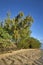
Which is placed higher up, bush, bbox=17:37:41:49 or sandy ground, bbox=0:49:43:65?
bush, bbox=17:37:41:49

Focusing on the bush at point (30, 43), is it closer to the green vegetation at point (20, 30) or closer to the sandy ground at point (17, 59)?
the green vegetation at point (20, 30)

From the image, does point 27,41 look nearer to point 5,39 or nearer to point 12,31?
point 12,31

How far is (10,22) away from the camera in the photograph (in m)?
42.2

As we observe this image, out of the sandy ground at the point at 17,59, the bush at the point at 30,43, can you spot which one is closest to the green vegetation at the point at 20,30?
the bush at the point at 30,43

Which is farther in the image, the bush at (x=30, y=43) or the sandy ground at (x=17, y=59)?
the bush at (x=30, y=43)

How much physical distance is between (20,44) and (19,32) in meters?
3.00

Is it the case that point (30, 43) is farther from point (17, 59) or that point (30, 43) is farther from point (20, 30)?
point (17, 59)

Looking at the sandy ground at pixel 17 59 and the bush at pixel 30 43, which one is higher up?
the bush at pixel 30 43

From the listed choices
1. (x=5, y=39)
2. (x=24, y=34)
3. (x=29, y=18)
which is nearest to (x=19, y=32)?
(x=24, y=34)

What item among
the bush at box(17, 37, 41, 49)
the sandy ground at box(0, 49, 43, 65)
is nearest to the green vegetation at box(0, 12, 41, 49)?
the bush at box(17, 37, 41, 49)

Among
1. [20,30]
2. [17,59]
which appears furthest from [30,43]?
[17,59]

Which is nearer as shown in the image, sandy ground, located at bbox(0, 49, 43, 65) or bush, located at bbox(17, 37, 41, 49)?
sandy ground, located at bbox(0, 49, 43, 65)

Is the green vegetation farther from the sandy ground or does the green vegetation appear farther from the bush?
the sandy ground

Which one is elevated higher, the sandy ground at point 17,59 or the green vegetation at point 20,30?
the green vegetation at point 20,30
